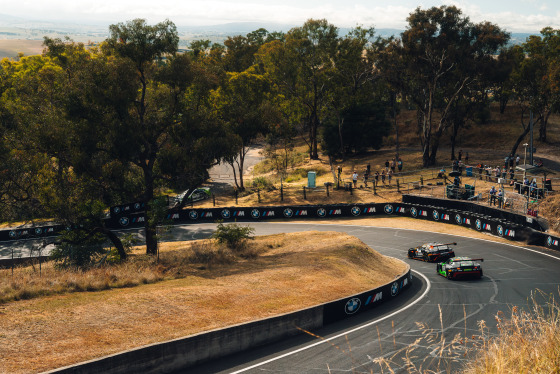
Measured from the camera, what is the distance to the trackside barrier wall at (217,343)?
13484 millimetres

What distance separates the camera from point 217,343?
15695mm

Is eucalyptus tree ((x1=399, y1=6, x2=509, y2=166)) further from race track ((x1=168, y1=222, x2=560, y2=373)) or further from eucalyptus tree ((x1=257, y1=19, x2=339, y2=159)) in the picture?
race track ((x1=168, y1=222, x2=560, y2=373))

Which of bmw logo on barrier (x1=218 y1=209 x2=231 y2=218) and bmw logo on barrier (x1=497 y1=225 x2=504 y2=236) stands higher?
bmw logo on barrier (x1=497 y1=225 x2=504 y2=236)

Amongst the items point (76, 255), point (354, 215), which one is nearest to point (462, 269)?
point (354, 215)

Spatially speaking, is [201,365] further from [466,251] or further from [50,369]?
[466,251]

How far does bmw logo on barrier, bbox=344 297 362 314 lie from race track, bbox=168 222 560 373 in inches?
16.1

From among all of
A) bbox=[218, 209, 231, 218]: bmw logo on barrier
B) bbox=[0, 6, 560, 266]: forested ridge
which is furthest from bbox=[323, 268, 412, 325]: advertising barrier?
bbox=[218, 209, 231, 218]: bmw logo on barrier

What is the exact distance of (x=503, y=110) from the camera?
79500mm

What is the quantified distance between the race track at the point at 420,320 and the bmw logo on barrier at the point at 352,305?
0.41m

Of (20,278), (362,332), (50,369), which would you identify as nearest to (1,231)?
(20,278)

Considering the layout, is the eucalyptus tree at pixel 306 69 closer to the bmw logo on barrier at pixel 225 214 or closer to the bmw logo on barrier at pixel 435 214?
the bmw logo on barrier at pixel 225 214

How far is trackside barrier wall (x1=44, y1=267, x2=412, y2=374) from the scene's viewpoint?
44.2 feet

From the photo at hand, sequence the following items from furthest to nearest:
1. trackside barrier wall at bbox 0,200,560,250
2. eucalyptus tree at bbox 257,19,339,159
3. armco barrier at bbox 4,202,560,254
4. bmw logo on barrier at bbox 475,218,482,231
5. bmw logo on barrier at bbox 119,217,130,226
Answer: eucalyptus tree at bbox 257,19,339,159 < bmw logo on barrier at bbox 119,217,130,226 < bmw logo on barrier at bbox 475,218,482,231 < armco barrier at bbox 4,202,560,254 < trackside barrier wall at bbox 0,200,560,250

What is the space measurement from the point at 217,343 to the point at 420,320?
381 inches
